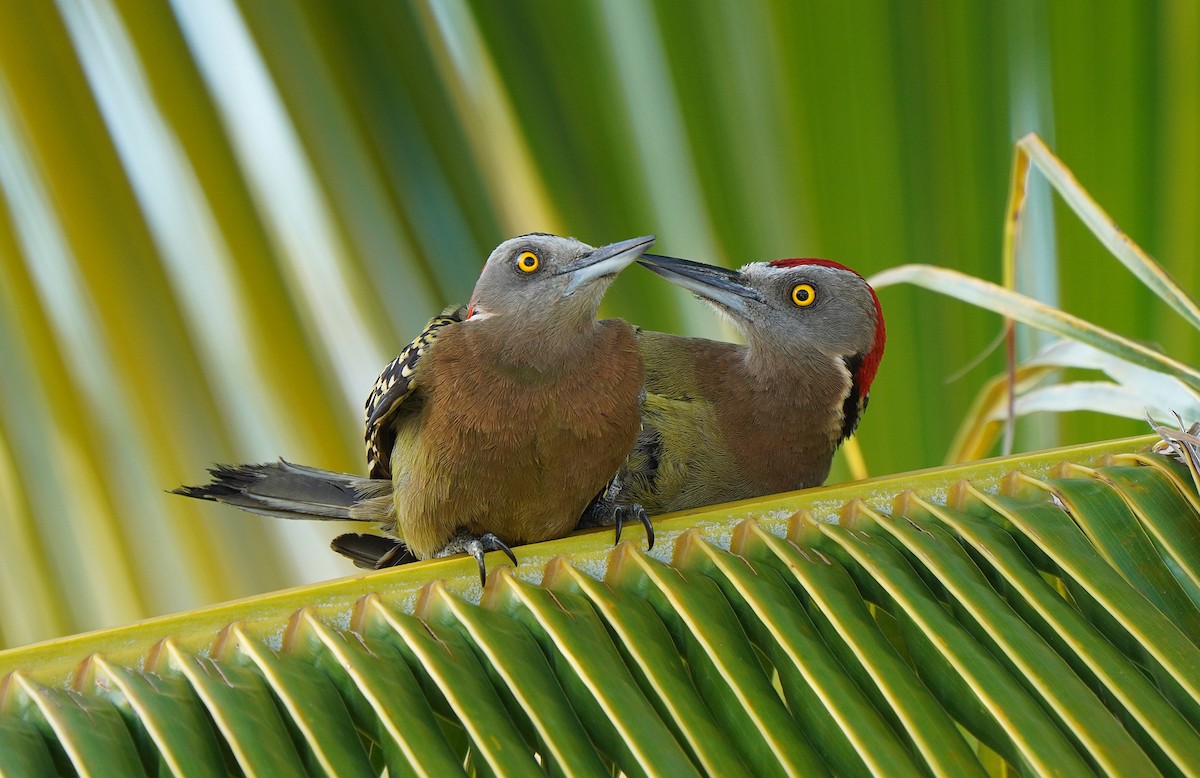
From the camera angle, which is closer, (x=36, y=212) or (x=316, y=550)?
(x=36, y=212)

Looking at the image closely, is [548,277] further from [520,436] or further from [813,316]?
[813,316]

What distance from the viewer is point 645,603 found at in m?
1.48

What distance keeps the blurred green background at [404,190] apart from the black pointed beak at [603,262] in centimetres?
105

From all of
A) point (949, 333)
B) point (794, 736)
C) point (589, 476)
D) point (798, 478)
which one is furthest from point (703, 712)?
point (949, 333)

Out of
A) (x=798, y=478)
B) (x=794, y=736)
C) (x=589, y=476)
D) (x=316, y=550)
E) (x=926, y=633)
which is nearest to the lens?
(x=794, y=736)

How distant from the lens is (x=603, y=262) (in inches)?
83.0

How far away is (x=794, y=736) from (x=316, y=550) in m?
2.44

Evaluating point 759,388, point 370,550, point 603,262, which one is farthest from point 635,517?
point 370,550

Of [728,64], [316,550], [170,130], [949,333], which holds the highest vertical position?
[170,130]

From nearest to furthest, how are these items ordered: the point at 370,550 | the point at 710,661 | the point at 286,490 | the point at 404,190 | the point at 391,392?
the point at 710,661, the point at 391,392, the point at 286,490, the point at 370,550, the point at 404,190

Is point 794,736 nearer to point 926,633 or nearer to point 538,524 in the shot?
point 926,633

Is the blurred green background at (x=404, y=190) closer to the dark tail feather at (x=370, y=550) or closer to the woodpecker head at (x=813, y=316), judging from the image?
the woodpecker head at (x=813, y=316)

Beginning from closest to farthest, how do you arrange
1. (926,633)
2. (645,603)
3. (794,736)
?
(794,736) → (926,633) → (645,603)

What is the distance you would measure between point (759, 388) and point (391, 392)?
92 cm
